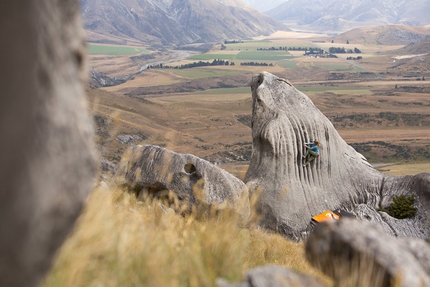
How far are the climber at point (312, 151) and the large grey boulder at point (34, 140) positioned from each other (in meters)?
15.2

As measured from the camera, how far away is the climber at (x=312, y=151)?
1795 cm

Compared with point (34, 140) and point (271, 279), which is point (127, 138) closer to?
point (271, 279)

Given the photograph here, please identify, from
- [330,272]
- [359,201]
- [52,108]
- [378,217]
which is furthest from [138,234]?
[359,201]

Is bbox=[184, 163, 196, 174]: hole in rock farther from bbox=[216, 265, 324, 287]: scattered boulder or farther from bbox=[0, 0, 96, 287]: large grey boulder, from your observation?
bbox=[0, 0, 96, 287]: large grey boulder

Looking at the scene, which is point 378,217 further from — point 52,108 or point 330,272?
point 52,108

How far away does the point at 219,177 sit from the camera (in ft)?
46.2

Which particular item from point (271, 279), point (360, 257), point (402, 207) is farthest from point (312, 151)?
point (271, 279)

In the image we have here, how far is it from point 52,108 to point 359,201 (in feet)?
60.0

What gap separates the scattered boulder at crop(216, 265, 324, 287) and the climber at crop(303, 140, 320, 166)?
1406 cm

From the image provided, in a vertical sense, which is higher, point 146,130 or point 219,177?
point 219,177

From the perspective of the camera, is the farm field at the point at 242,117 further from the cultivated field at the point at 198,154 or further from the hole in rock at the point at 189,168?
the hole in rock at the point at 189,168

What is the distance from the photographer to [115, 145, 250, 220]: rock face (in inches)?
530

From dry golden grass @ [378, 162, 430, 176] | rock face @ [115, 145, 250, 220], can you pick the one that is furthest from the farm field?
rock face @ [115, 145, 250, 220]

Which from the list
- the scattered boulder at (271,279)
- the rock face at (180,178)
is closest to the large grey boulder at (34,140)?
the scattered boulder at (271,279)
